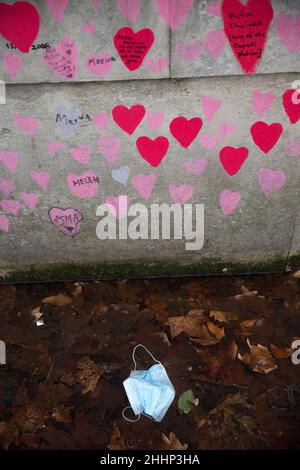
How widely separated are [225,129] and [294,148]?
56 cm

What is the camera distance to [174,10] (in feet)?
8.22

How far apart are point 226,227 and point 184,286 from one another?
0.64m

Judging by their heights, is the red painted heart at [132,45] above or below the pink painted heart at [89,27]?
below

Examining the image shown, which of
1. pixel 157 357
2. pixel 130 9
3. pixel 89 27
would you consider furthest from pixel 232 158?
pixel 157 357

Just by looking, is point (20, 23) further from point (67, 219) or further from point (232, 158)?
point (232, 158)

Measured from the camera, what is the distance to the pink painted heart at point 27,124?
286 centimetres

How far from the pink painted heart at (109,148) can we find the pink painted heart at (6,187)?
2.47 ft

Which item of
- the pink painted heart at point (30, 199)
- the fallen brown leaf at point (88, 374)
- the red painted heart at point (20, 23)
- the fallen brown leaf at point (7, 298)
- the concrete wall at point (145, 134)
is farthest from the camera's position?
the fallen brown leaf at point (7, 298)

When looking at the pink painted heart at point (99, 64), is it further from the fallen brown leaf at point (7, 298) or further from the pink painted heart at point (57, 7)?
the fallen brown leaf at point (7, 298)

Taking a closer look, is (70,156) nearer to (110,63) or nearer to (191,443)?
(110,63)

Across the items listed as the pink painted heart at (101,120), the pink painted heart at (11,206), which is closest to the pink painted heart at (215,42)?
the pink painted heart at (101,120)

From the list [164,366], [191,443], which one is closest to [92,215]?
[164,366]

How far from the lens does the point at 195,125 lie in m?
2.92

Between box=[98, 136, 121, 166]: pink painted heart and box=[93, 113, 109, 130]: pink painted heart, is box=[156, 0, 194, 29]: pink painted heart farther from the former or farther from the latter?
box=[98, 136, 121, 166]: pink painted heart
